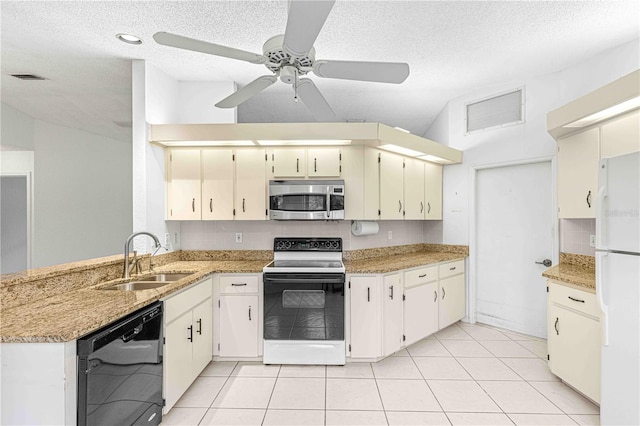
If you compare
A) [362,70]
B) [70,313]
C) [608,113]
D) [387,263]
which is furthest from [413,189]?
[70,313]

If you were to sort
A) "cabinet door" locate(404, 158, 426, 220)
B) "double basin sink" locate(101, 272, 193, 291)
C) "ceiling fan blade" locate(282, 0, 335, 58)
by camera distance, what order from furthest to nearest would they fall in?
1. "cabinet door" locate(404, 158, 426, 220)
2. "double basin sink" locate(101, 272, 193, 291)
3. "ceiling fan blade" locate(282, 0, 335, 58)

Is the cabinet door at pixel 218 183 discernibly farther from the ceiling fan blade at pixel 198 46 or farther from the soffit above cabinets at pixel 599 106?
the soffit above cabinets at pixel 599 106

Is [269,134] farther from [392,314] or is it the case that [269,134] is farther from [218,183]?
[392,314]

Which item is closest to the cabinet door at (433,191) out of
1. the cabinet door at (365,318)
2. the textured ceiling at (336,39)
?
the textured ceiling at (336,39)

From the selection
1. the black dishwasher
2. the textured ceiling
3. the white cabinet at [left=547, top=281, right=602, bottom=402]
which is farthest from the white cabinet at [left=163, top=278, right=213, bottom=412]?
the white cabinet at [left=547, top=281, right=602, bottom=402]

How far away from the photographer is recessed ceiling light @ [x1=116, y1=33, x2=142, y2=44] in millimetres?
2445

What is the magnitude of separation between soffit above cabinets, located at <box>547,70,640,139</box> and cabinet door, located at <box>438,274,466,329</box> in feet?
6.16

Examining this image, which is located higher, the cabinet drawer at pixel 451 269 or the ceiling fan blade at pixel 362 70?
the ceiling fan blade at pixel 362 70

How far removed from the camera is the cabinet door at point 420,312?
3131 millimetres

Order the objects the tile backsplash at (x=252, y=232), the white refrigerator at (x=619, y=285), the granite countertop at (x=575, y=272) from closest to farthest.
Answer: the white refrigerator at (x=619, y=285)
the granite countertop at (x=575, y=272)
the tile backsplash at (x=252, y=232)

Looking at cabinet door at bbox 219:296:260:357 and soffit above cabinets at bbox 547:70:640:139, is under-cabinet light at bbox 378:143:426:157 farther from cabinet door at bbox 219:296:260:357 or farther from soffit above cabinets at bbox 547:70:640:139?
cabinet door at bbox 219:296:260:357

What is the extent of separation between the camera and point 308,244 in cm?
341

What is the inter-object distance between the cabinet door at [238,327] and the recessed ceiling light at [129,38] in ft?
7.50

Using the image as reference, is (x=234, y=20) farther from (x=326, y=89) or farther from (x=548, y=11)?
(x=548, y=11)
